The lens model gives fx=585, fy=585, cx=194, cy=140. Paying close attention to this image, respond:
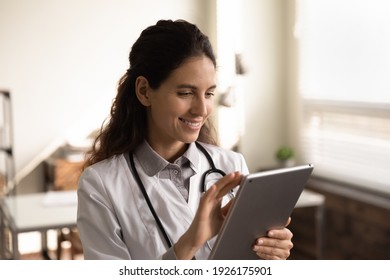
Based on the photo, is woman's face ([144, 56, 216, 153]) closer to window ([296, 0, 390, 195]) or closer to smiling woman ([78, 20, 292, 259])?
smiling woman ([78, 20, 292, 259])

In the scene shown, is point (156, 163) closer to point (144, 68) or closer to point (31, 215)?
point (144, 68)

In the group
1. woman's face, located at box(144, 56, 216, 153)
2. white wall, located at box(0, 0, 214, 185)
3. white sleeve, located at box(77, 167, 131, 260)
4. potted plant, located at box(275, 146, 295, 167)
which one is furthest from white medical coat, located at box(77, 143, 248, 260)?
potted plant, located at box(275, 146, 295, 167)

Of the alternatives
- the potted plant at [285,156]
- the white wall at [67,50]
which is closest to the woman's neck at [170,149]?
the white wall at [67,50]

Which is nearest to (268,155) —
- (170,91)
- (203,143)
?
(203,143)

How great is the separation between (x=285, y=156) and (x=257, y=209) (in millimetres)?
2230

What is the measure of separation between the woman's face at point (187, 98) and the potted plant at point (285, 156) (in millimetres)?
2100

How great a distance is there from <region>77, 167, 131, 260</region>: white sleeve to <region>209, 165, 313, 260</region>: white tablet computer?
18 centimetres

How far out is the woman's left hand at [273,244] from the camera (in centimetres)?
103

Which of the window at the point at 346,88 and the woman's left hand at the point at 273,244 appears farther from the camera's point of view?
the window at the point at 346,88

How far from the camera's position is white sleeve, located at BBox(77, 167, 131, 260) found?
41.5 inches

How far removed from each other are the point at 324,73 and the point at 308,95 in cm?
16

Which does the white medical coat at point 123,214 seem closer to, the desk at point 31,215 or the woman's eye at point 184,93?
the woman's eye at point 184,93

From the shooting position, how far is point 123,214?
3.52ft

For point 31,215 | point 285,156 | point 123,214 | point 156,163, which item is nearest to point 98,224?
point 123,214
